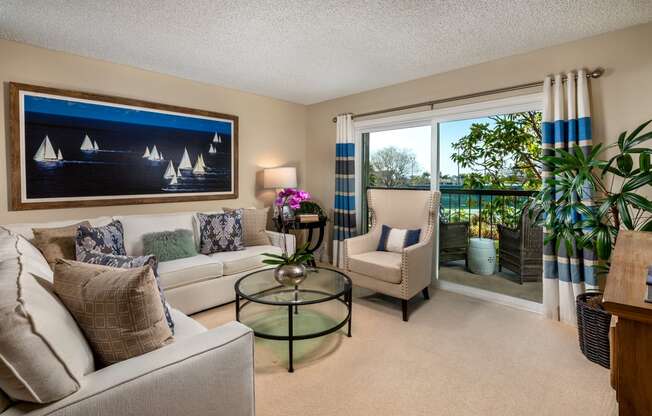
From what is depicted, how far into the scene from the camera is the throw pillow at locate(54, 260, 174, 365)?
114 cm

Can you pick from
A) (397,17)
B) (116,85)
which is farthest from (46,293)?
(116,85)

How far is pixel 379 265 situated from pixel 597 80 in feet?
7.73

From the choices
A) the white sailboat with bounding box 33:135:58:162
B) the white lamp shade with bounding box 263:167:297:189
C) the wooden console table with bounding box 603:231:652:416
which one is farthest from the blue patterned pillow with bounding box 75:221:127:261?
the wooden console table with bounding box 603:231:652:416

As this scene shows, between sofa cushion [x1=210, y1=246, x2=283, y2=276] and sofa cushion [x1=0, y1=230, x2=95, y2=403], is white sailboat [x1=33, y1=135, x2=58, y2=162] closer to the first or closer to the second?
sofa cushion [x1=210, y1=246, x2=283, y2=276]

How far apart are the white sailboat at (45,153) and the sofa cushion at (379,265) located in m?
2.90

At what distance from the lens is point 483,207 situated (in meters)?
3.63

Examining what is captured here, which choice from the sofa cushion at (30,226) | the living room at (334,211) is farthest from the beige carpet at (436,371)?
the sofa cushion at (30,226)

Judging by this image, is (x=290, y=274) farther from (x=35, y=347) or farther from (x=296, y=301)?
(x=35, y=347)

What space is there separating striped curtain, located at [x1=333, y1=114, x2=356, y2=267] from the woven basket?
2.60m

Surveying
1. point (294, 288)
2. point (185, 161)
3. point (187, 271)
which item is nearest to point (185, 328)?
point (294, 288)

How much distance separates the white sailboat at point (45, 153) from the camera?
291cm

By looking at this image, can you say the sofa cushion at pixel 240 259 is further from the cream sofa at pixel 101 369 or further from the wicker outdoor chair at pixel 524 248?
the wicker outdoor chair at pixel 524 248

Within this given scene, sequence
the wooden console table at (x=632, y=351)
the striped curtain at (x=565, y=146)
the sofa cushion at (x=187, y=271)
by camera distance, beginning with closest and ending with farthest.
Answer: the wooden console table at (x=632, y=351) < the striped curtain at (x=565, y=146) < the sofa cushion at (x=187, y=271)

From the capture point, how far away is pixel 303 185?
5.17m
